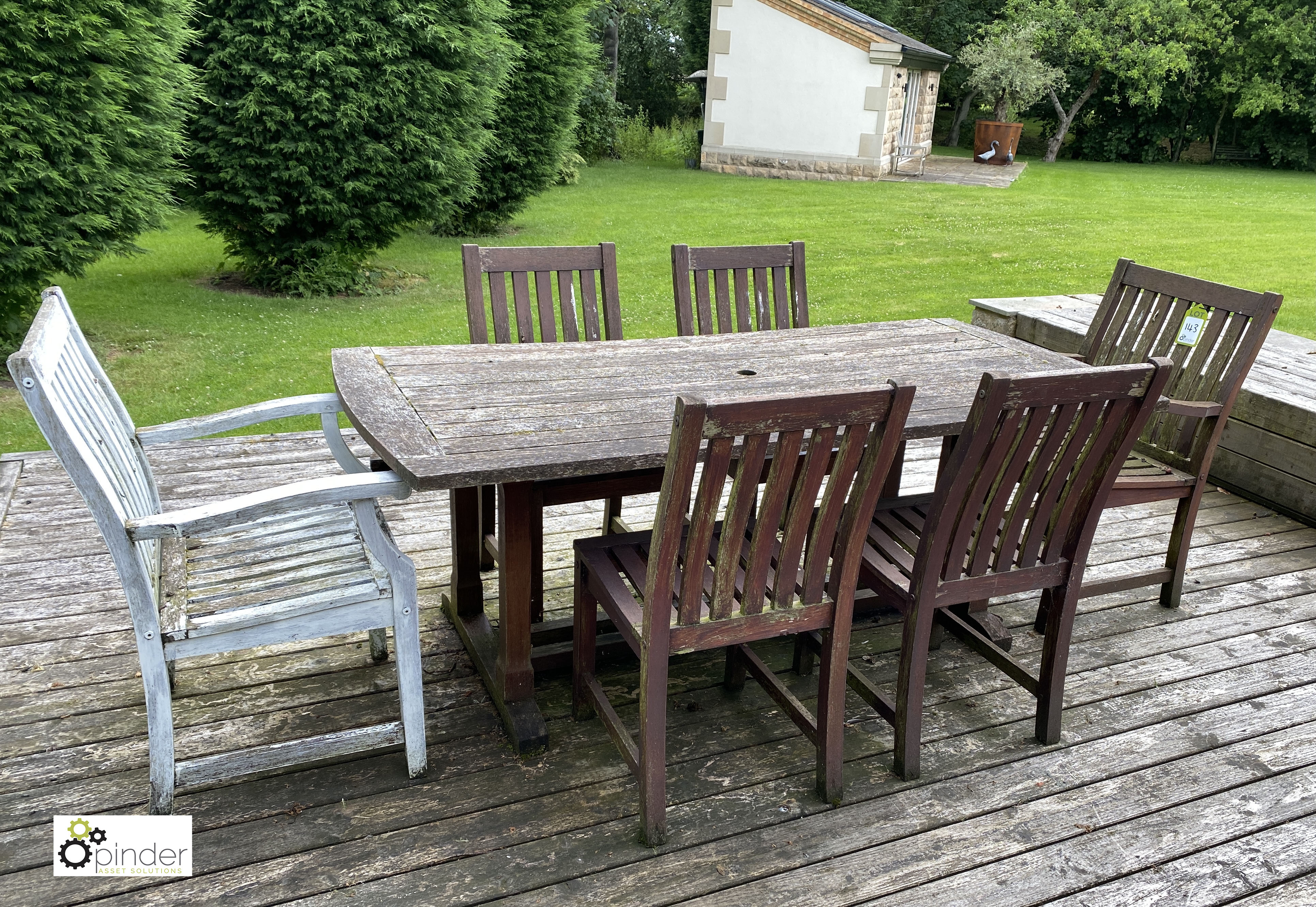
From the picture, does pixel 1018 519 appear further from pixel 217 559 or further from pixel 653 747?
pixel 217 559

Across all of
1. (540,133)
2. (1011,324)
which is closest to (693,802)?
(1011,324)

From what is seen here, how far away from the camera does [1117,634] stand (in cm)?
315

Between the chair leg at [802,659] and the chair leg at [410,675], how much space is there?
42.0 inches

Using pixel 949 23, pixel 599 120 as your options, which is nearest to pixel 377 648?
pixel 599 120

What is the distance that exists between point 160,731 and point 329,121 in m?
5.32

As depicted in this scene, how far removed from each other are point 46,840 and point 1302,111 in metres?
22.8

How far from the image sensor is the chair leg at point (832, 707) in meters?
2.25

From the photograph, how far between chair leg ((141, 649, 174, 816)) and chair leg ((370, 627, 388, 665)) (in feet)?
2.25

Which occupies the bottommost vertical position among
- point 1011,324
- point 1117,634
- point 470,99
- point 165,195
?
point 1117,634

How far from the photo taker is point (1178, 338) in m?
3.36

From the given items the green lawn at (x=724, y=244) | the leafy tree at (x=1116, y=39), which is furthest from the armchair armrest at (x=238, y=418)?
the leafy tree at (x=1116, y=39)

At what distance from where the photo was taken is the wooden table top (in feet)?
7.04

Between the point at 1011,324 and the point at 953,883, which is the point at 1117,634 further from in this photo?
the point at 1011,324

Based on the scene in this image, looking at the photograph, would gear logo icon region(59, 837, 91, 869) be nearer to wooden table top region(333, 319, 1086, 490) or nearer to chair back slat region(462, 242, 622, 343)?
wooden table top region(333, 319, 1086, 490)
